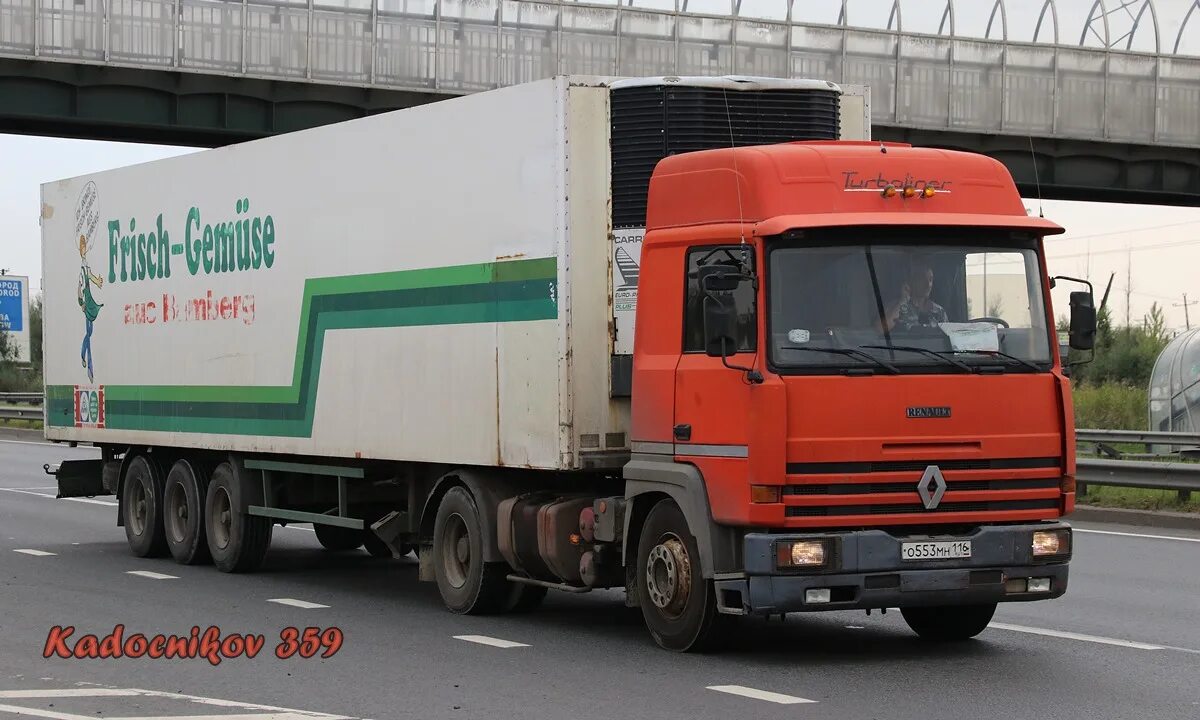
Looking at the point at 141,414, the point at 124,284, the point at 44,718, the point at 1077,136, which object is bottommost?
the point at 44,718

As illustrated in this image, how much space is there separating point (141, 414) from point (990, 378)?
9.72 m

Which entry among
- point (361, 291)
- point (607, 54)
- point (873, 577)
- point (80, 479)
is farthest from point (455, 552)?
point (607, 54)

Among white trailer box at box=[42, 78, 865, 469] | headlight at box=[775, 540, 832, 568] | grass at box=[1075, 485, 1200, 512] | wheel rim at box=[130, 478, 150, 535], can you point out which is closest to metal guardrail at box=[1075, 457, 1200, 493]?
grass at box=[1075, 485, 1200, 512]

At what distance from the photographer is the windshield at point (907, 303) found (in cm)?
1070

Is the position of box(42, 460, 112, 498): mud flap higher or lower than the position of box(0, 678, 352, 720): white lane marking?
higher

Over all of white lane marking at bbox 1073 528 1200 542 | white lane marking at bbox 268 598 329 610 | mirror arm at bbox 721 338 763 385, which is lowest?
white lane marking at bbox 268 598 329 610

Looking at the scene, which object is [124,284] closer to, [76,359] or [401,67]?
[76,359]

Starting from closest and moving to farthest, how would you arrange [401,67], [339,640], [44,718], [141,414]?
1. [44,718]
2. [339,640]
3. [141,414]
4. [401,67]

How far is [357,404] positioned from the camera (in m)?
14.6

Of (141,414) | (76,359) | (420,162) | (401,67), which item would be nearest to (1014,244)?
(420,162)

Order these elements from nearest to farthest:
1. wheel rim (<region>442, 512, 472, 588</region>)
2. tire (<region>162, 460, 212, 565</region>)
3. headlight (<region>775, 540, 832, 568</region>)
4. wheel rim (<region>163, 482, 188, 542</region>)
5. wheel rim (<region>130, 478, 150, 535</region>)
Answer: headlight (<region>775, 540, 832, 568</region>) → wheel rim (<region>442, 512, 472, 588</region>) → tire (<region>162, 460, 212, 565</region>) → wheel rim (<region>163, 482, 188, 542</region>) → wheel rim (<region>130, 478, 150, 535</region>)

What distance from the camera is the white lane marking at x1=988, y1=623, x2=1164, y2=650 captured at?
11816 mm

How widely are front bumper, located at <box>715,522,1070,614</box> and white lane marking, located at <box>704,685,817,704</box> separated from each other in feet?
1.93

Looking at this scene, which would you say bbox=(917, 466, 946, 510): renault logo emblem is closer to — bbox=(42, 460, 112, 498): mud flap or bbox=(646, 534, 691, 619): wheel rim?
bbox=(646, 534, 691, 619): wheel rim
